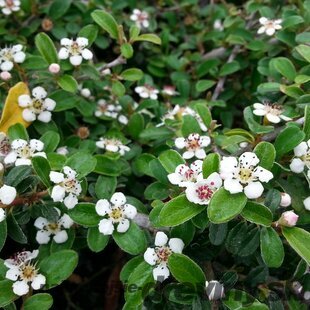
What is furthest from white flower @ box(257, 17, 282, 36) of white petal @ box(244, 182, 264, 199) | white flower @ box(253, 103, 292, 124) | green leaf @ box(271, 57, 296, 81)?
white petal @ box(244, 182, 264, 199)

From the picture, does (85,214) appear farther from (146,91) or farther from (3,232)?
(146,91)

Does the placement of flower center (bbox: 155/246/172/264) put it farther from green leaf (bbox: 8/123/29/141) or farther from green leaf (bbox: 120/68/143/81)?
green leaf (bbox: 120/68/143/81)

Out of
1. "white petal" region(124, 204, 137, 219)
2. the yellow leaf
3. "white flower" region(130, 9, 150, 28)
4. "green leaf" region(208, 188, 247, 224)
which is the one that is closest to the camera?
"green leaf" region(208, 188, 247, 224)

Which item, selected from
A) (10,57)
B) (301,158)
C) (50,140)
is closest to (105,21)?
(10,57)

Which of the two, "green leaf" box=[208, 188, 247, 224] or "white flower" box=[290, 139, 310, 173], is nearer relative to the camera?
"green leaf" box=[208, 188, 247, 224]

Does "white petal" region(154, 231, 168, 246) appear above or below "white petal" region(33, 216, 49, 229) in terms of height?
below

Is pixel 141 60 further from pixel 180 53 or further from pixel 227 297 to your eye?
pixel 227 297

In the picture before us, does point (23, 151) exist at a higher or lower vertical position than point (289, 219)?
higher
